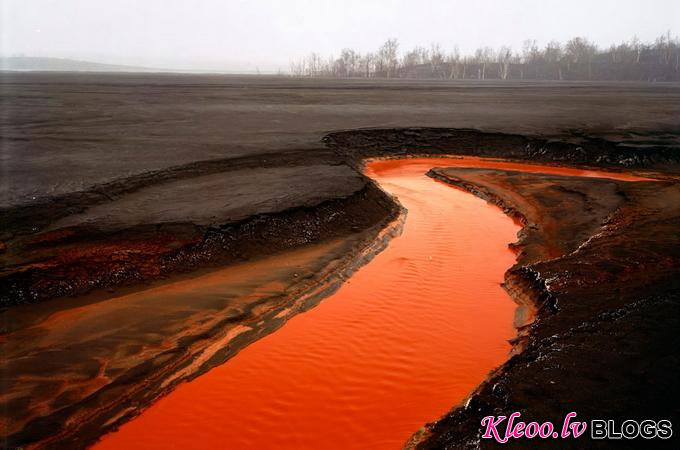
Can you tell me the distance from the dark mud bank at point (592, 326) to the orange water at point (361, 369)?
0.41m

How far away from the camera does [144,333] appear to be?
195 inches

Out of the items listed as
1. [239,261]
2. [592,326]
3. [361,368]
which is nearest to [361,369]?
[361,368]

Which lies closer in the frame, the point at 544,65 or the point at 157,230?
the point at 157,230

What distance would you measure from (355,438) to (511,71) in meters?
131

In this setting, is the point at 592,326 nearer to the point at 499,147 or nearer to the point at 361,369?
the point at 361,369

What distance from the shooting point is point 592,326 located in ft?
15.0

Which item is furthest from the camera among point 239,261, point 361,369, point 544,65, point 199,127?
point 544,65

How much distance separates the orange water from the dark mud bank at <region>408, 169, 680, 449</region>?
1.34ft

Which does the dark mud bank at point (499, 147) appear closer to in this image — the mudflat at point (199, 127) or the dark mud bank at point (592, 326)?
the mudflat at point (199, 127)

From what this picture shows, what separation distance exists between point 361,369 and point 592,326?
7.69 ft

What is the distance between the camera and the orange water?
3.81 meters

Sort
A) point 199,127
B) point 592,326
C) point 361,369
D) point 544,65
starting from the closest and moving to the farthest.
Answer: point 592,326 < point 361,369 < point 199,127 < point 544,65

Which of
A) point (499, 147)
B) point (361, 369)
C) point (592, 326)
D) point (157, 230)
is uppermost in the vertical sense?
point (499, 147)

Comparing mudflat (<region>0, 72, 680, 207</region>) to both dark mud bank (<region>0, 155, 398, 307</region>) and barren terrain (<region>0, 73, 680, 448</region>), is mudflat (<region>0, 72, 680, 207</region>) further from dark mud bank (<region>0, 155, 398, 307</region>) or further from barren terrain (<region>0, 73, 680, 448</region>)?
dark mud bank (<region>0, 155, 398, 307</region>)
